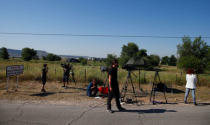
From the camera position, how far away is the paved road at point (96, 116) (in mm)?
4262

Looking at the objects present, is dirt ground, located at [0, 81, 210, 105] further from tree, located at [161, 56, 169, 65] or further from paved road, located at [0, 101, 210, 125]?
tree, located at [161, 56, 169, 65]

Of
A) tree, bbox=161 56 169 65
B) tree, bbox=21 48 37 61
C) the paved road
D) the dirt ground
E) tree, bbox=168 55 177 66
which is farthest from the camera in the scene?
tree, bbox=161 56 169 65

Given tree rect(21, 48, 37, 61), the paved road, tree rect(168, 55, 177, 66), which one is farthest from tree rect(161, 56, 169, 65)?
the paved road

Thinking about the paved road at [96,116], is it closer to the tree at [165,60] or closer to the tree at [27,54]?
the tree at [27,54]

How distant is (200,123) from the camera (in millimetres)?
4344

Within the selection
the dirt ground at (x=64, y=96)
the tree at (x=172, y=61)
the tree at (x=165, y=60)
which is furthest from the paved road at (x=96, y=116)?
the tree at (x=165, y=60)

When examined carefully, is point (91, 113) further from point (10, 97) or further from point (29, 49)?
point (29, 49)

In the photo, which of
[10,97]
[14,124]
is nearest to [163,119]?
[14,124]

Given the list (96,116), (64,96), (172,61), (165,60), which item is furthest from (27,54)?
(172,61)

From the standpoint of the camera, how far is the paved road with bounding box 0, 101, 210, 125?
4.26 metres

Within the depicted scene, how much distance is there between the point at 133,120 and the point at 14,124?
138 inches

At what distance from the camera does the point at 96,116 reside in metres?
4.73

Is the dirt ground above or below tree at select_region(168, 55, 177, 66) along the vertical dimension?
below

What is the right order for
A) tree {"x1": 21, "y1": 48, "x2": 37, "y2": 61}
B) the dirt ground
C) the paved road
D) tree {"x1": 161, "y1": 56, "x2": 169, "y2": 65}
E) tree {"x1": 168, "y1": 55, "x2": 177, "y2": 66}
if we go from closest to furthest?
the paved road < the dirt ground < tree {"x1": 21, "y1": 48, "x2": 37, "y2": 61} < tree {"x1": 168, "y1": 55, "x2": 177, "y2": 66} < tree {"x1": 161, "y1": 56, "x2": 169, "y2": 65}
